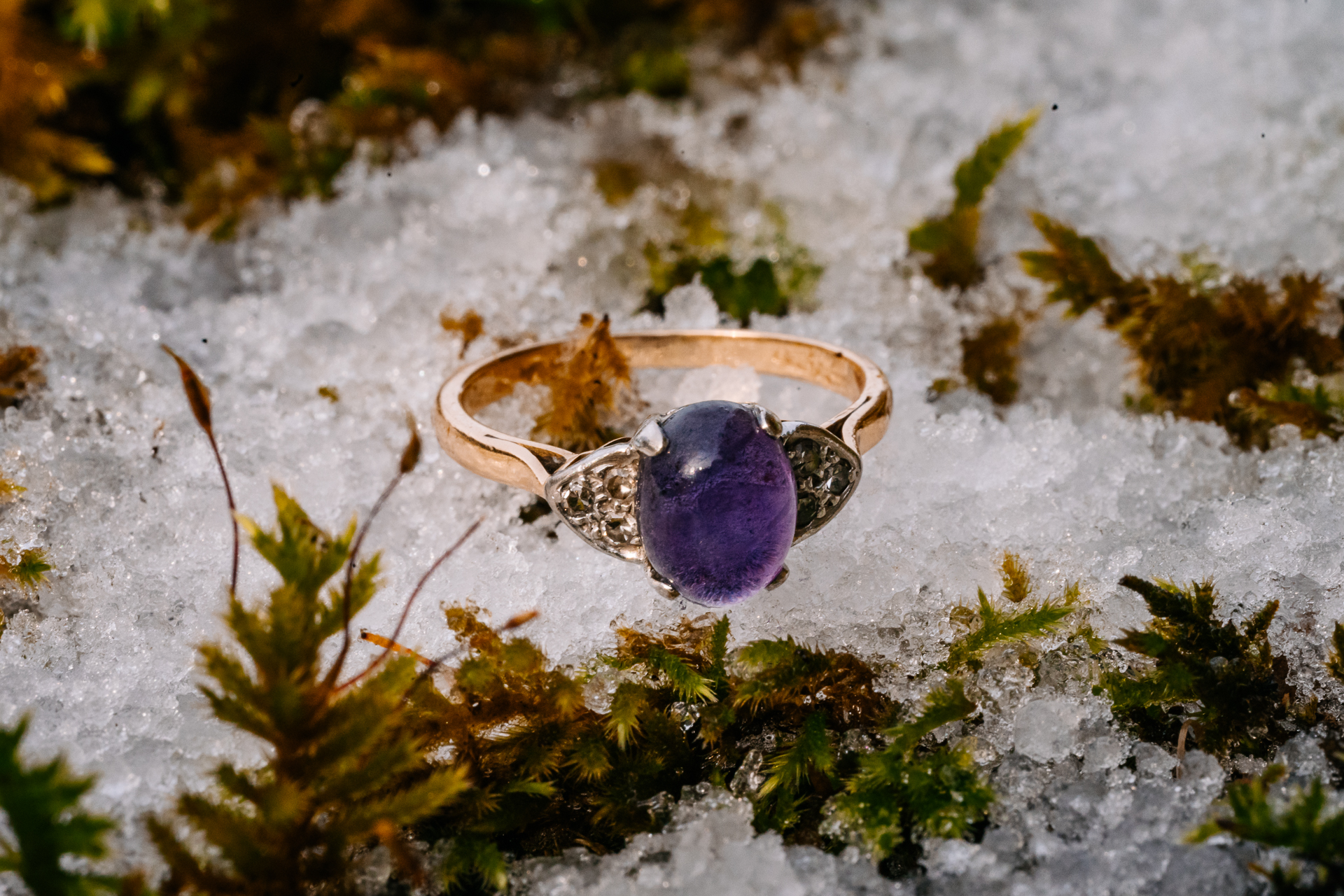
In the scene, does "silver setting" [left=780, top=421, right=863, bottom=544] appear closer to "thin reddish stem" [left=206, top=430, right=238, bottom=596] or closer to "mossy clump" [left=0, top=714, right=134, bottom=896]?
"thin reddish stem" [left=206, top=430, right=238, bottom=596]

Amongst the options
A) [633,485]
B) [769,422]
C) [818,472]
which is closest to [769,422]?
[769,422]

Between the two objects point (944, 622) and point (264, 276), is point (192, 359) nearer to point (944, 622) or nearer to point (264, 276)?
point (264, 276)

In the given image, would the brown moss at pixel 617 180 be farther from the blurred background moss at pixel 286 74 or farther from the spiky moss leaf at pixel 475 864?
the spiky moss leaf at pixel 475 864

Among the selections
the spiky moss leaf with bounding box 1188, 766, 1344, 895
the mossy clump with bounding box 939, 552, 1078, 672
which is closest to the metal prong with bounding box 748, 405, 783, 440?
the mossy clump with bounding box 939, 552, 1078, 672

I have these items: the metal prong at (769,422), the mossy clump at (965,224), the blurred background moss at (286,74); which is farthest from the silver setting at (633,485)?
the blurred background moss at (286,74)

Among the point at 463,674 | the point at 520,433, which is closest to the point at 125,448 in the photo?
the point at 520,433

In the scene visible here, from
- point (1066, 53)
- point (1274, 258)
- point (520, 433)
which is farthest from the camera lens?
point (1066, 53)

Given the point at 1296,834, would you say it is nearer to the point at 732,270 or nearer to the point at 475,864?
the point at 475,864
